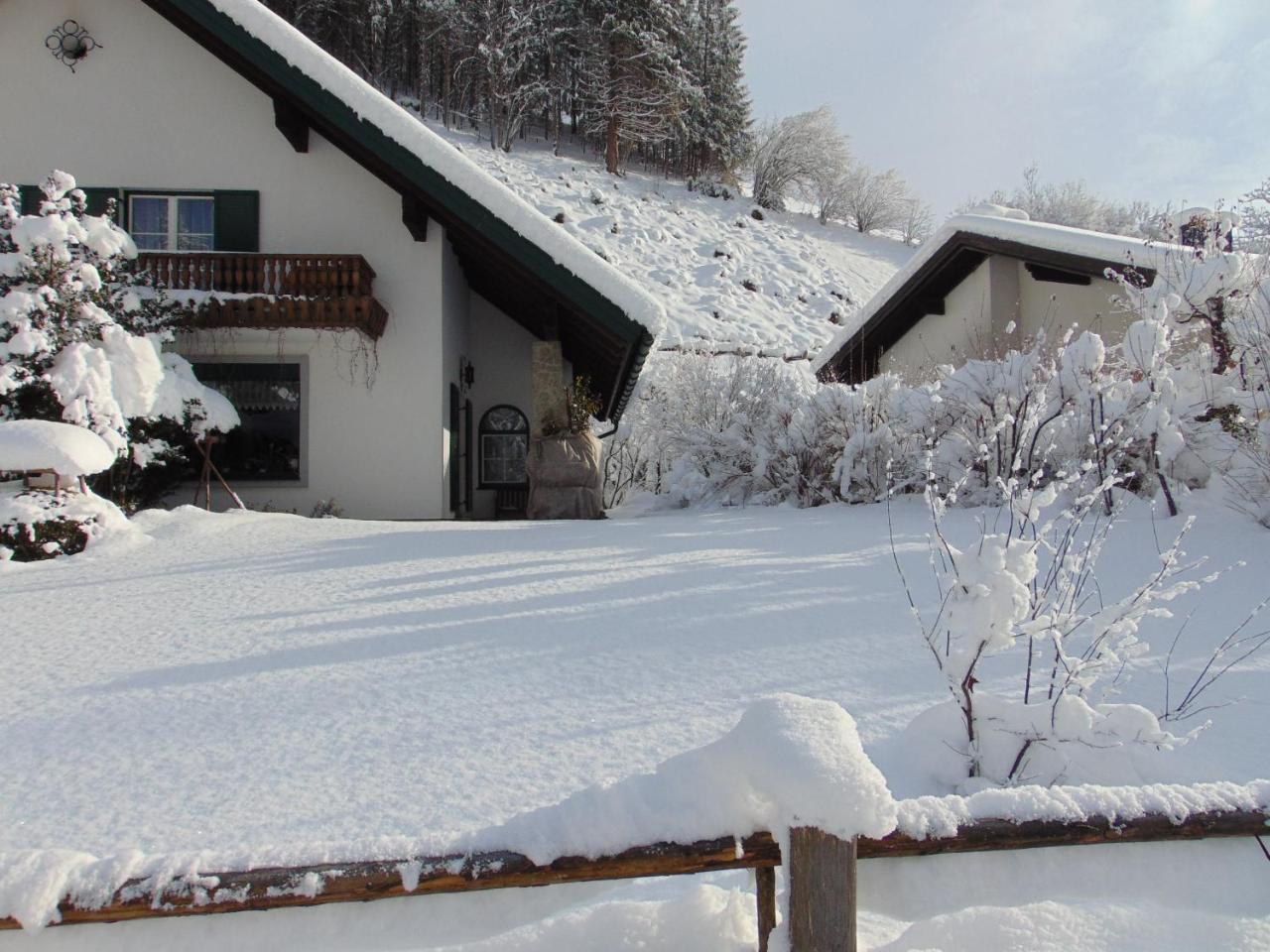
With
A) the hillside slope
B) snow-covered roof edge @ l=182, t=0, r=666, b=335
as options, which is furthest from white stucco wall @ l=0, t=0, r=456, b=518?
the hillside slope

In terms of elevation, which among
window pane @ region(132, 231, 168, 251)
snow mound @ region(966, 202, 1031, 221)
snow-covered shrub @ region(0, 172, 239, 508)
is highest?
snow mound @ region(966, 202, 1031, 221)

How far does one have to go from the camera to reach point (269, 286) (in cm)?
986

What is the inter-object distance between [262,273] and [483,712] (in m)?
8.17

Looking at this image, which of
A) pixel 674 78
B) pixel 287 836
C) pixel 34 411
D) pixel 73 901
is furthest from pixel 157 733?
pixel 674 78

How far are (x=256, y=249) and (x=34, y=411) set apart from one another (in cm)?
370

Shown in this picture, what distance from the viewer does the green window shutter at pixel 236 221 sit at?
1053 centimetres

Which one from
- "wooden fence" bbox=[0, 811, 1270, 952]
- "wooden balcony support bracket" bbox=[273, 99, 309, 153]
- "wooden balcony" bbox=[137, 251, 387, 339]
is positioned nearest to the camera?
"wooden fence" bbox=[0, 811, 1270, 952]

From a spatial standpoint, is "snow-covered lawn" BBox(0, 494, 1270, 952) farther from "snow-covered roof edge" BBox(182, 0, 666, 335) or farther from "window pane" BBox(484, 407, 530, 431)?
"window pane" BBox(484, 407, 530, 431)

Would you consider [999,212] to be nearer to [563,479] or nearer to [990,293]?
[990,293]

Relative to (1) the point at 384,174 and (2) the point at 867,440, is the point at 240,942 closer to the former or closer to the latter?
(2) the point at 867,440

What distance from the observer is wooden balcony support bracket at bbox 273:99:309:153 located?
10.3m

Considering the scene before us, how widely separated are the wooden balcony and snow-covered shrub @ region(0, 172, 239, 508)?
0.93 metres

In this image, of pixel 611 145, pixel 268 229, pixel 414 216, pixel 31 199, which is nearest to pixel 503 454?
pixel 414 216

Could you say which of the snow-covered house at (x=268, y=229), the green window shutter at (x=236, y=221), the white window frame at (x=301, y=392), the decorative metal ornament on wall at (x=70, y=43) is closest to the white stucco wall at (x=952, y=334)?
the snow-covered house at (x=268, y=229)
